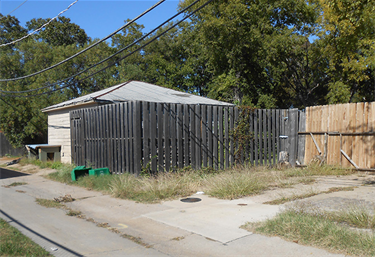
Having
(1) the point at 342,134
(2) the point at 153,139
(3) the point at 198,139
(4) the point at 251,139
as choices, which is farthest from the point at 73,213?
(1) the point at 342,134

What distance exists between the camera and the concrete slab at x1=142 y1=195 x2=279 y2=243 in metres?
5.56

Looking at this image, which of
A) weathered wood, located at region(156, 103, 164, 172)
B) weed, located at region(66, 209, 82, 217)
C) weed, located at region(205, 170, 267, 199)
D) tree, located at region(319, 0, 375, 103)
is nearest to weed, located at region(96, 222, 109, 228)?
weed, located at region(66, 209, 82, 217)

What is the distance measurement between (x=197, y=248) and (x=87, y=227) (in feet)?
8.22

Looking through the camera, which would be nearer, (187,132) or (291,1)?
(187,132)

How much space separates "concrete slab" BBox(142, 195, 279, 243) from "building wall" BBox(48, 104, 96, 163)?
10.9m

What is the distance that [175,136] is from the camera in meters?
10.7

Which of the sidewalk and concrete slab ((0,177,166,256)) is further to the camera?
concrete slab ((0,177,166,256))

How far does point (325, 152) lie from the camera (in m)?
12.2

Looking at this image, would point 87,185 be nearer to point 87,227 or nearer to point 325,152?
point 87,227


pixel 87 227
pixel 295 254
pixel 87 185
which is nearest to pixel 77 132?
pixel 87 185

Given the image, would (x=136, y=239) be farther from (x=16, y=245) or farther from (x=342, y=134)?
(x=342, y=134)

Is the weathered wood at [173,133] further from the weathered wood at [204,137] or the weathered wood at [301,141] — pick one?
the weathered wood at [301,141]

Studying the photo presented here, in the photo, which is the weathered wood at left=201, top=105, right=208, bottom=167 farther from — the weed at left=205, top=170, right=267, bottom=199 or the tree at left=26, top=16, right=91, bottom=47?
the tree at left=26, top=16, right=91, bottom=47

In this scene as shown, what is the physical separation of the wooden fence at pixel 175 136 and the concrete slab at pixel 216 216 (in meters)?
2.88
